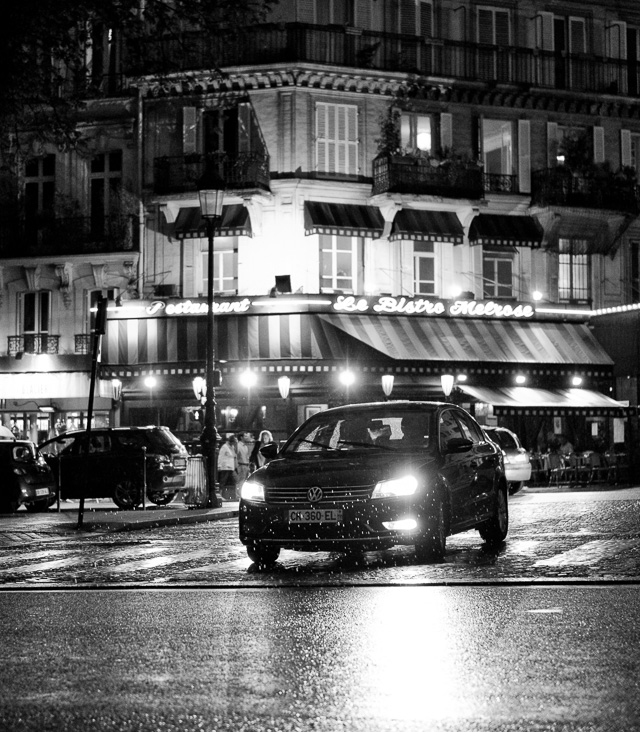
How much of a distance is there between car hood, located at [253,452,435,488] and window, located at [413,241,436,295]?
1068 inches

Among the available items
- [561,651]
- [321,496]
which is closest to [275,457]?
[321,496]

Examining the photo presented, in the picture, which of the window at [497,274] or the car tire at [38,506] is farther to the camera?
the window at [497,274]

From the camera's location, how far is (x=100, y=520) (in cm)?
2094

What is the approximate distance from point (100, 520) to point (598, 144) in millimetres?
25919

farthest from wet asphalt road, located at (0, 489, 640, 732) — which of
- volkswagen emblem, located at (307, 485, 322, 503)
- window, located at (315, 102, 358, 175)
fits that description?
window, located at (315, 102, 358, 175)

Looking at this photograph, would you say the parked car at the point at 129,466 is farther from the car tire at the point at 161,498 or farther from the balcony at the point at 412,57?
the balcony at the point at 412,57

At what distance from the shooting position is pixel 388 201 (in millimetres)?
38656

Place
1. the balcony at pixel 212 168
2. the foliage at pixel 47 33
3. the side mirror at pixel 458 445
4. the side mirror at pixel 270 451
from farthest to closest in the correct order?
the balcony at pixel 212 168, the foliage at pixel 47 33, the side mirror at pixel 270 451, the side mirror at pixel 458 445

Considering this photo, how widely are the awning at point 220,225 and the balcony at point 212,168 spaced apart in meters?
0.69

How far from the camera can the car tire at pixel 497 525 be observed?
14602 millimetres

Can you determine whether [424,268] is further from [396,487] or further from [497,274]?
[396,487]

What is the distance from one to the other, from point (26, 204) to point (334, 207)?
9.66 metres

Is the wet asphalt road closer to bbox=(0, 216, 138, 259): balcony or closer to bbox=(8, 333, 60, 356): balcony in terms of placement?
bbox=(0, 216, 138, 259): balcony

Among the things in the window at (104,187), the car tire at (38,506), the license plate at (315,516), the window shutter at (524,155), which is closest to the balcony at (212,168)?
the window at (104,187)
